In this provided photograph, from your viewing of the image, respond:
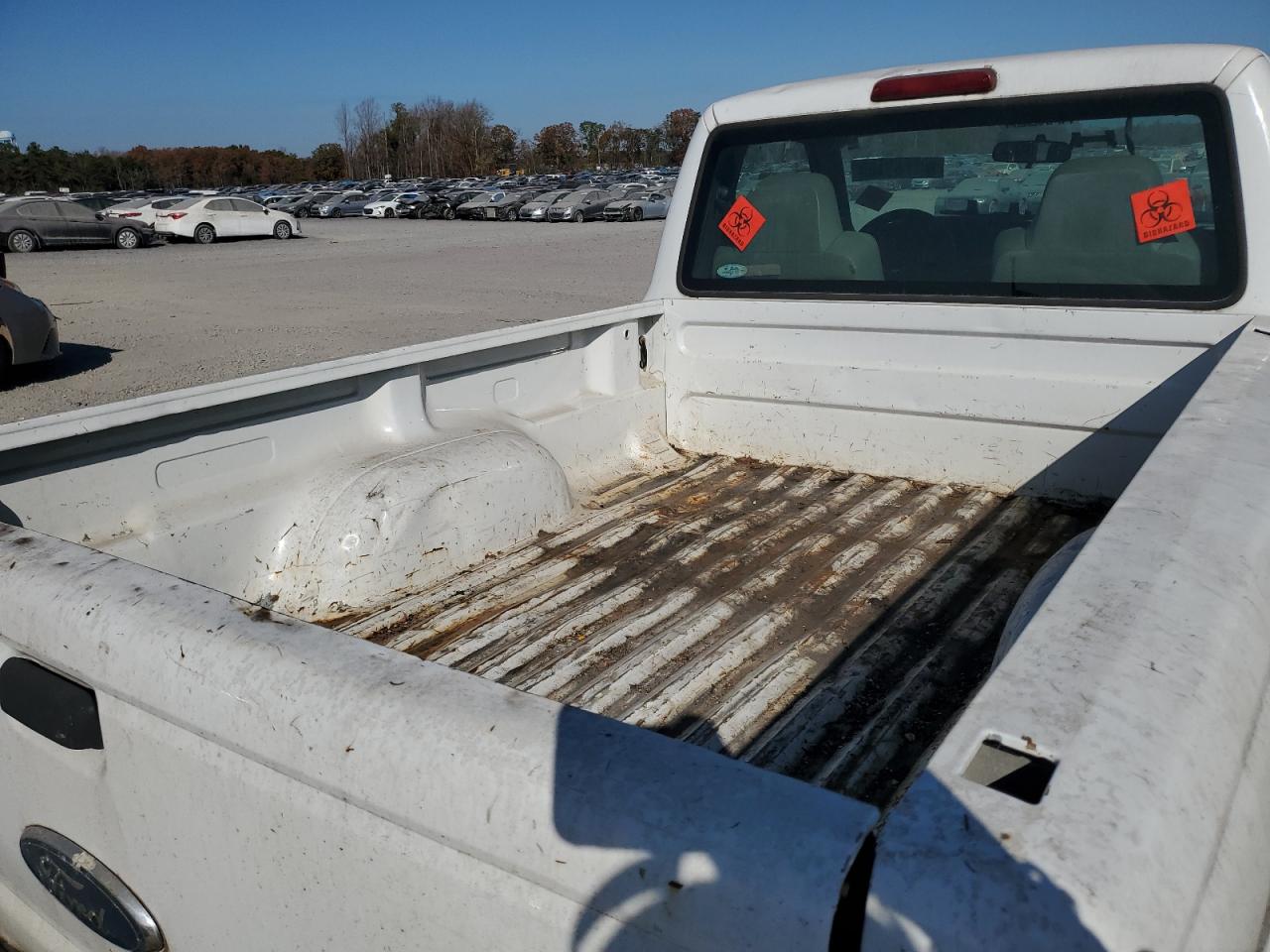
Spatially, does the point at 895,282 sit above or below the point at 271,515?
above

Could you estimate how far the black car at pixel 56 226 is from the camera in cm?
2920

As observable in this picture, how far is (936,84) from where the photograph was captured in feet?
11.6

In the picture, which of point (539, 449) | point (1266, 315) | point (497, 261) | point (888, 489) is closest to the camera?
Answer: point (1266, 315)

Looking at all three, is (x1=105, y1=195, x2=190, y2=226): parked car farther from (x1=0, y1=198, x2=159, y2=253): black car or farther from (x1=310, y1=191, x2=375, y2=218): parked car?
(x1=310, y1=191, x2=375, y2=218): parked car

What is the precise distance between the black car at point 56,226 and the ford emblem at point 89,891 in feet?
105

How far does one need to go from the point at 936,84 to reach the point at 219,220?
3508 centimetres

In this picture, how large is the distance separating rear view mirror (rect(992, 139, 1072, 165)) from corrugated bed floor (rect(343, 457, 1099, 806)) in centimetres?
114

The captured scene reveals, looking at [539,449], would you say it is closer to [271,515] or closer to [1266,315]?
[271,515]

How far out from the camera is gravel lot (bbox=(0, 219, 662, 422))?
12516mm

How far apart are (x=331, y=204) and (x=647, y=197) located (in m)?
17.4

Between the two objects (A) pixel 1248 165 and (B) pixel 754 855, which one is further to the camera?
(A) pixel 1248 165

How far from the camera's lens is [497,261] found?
2533cm

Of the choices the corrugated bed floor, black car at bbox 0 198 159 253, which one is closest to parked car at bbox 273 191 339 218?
black car at bbox 0 198 159 253

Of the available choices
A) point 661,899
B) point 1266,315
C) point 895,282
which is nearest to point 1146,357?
point 1266,315
